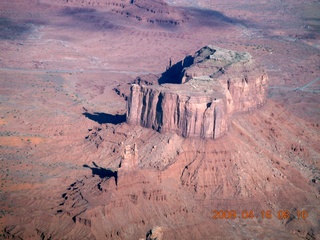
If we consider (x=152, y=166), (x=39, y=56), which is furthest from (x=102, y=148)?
(x=39, y=56)
